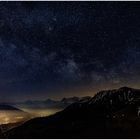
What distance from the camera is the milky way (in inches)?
225

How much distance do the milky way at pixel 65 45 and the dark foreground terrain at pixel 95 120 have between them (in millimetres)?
184

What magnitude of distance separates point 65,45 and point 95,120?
81cm

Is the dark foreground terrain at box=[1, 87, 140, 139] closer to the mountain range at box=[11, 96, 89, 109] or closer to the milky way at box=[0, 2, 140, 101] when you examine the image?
the mountain range at box=[11, 96, 89, 109]

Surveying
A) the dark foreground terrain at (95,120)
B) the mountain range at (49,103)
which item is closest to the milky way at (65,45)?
the mountain range at (49,103)

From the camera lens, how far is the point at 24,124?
5715 millimetres

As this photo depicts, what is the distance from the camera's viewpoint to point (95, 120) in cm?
566

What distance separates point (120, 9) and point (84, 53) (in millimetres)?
574

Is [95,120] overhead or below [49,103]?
below

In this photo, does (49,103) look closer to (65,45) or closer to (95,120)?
(95,120)

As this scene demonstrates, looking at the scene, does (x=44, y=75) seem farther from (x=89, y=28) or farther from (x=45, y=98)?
(x=89, y=28)

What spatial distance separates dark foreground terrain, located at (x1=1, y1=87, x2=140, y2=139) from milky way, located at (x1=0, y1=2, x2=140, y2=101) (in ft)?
0.60

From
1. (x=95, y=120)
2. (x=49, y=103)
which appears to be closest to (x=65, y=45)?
(x=49, y=103)

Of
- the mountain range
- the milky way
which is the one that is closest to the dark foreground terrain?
the mountain range

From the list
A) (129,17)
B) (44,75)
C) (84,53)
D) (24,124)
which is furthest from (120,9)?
(24,124)
